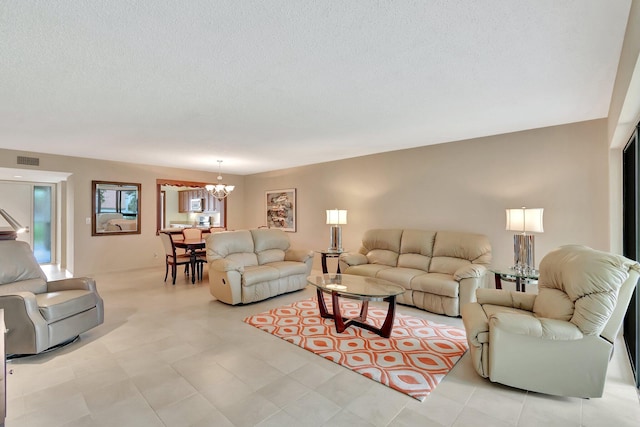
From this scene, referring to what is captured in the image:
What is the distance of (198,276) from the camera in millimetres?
6008

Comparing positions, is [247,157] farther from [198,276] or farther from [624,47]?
[624,47]

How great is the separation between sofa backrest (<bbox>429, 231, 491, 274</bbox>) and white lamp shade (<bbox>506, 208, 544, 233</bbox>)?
68 cm

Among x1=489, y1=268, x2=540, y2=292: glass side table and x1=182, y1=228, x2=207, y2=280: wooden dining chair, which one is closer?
x1=489, y1=268, x2=540, y2=292: glass side table

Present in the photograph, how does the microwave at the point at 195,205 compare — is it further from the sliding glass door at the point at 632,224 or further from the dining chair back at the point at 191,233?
the sliding glass door at the point at 632,224

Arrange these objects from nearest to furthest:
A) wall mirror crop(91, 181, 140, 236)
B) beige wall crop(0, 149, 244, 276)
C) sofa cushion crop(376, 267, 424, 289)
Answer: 1. sofa cushion crop(376, 267, 424, 289)
2. beige wall crop(0, 149, 244, 276)
3. wall mirror crop(91, 181, 140, 236)

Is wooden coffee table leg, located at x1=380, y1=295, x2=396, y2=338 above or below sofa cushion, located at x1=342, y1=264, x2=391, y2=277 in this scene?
below

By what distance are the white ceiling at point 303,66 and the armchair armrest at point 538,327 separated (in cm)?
186

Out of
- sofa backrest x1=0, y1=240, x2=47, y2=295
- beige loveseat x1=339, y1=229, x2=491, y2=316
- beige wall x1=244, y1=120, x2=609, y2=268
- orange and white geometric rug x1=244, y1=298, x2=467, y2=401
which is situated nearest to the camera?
orange and white geometric rug x1=244, y1=298, x2=467, y2=401

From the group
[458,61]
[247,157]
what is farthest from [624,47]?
[247,157]

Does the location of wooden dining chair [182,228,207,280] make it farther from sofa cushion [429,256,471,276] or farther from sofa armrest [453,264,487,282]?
sofa armrest [453,264,487,282]

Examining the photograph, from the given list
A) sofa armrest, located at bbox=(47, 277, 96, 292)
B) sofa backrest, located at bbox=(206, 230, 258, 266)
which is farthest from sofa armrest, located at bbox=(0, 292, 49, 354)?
sofa backrest, located at bbox=(206, 230, 258, 266)

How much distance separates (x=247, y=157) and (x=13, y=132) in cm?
325

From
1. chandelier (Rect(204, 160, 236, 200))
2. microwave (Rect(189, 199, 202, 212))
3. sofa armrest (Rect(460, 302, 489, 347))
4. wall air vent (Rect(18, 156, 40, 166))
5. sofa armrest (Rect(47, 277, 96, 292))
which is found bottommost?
sofa armrest (Rect(460, 302, 489, 347))

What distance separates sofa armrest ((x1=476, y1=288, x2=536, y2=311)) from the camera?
2693 millimetres
